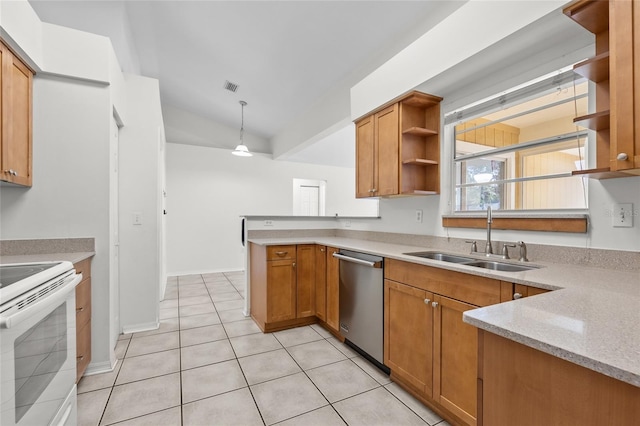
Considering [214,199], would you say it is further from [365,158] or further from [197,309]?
[365,158]

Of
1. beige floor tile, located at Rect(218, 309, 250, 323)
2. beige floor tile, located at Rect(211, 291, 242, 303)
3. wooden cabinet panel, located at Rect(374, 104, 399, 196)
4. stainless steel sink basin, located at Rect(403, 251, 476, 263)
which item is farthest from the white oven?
beige floor tile, located at Rect(211, 291, 242, 303)

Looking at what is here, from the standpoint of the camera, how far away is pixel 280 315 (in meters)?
2.89

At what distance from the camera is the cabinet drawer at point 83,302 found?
1896 mm

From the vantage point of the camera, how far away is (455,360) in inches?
61.7

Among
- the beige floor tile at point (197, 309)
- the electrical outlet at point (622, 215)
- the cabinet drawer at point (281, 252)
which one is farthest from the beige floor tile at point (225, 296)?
the electrical outlet at point (622, 215)

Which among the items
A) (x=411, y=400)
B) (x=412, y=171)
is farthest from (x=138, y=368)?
(x=412, y=171)

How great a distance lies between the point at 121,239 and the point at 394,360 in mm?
2726

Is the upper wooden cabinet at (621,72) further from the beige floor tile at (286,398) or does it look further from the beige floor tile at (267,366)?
the beige floor tile at (267,366)

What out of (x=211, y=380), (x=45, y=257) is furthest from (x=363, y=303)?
(x=45, y=257)

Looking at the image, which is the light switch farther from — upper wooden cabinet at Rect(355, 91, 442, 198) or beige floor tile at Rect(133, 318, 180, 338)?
upper wooden cabinet at Rect(355, 91, 442, 198)

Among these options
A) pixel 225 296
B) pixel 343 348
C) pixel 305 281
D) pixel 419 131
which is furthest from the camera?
pixel 225 296

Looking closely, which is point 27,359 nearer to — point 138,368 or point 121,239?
point 138,368

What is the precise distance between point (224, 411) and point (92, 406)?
84cm

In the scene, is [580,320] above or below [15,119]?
below
